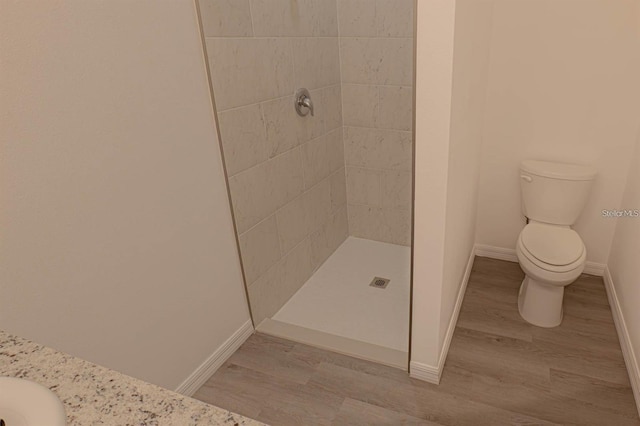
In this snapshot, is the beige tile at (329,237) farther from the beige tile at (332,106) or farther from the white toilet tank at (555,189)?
the white toilet tank at (555,189)

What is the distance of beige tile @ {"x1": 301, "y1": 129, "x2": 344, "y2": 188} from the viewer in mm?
2672

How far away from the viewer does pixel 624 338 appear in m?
2.05

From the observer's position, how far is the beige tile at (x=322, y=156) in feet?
8.77

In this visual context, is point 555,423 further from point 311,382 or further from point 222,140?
point 222,140

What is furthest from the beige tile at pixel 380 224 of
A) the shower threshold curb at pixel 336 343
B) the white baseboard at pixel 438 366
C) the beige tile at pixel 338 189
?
the shower threshold curb at pixel 336 343

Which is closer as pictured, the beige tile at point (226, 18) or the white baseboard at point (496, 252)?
the beige tile at point (226, 18)

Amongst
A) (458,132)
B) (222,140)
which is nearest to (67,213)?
(222,140)

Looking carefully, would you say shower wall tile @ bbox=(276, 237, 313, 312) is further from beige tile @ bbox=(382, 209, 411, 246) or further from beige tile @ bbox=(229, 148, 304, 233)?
beige tile @ bbox=(382, 209, 411, 246)

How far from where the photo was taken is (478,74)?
2.13m

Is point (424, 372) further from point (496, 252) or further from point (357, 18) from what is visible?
point (357, 18)

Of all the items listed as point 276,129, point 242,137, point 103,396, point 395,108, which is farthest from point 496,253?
point 103,396

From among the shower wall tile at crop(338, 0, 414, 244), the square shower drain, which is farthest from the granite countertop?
the shower wall tile at crop(338, 0, 414, 244)

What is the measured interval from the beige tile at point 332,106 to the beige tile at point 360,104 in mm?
50

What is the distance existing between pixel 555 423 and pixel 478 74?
1613mm
